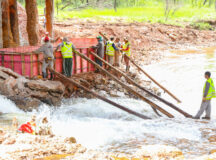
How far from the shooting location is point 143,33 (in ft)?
121

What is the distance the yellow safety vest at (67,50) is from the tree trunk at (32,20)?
16.4ft

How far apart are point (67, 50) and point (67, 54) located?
183 millimetres

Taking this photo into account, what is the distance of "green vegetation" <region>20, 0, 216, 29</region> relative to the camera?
47656 millimetres

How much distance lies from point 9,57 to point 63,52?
2.20 metres

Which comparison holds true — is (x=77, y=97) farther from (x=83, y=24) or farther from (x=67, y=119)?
(x=83, y=24)

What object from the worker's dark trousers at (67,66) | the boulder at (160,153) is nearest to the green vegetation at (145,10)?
the worker's dark trousers at (67,66)

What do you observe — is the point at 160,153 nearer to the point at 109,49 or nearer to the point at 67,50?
the point at 67,50

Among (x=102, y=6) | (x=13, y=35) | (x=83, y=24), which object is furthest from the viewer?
(x=102, y=6)

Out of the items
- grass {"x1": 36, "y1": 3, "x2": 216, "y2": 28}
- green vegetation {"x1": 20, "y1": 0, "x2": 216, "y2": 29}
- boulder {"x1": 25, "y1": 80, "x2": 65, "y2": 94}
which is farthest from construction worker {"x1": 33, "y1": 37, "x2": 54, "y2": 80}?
grass {"x1": 36, "y1": 3, "x2": 216, "y2": 28}

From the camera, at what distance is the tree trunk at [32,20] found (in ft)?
56.2

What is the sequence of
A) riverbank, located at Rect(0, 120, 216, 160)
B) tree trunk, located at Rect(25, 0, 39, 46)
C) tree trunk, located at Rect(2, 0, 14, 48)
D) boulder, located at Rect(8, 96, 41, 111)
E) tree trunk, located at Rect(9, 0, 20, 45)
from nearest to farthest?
riverbank, located at Rect(0, 120, 216, 160), boulder, located at Rect(8, 96, 41, 111), tree trunk, located at Rect(2, 0, 14, 48), tree trunk, located at Rect(25, 0, 39, 46), tree trunk, located at Rect(9, 0, 20, 45)

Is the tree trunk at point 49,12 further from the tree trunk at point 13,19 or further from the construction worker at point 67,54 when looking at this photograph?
the construction worker at point 67,54

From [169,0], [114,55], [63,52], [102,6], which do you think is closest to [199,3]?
[169,0]

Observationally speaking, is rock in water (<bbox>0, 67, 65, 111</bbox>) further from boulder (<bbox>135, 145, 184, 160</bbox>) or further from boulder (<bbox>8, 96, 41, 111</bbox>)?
boulder (<bbox>135, 145, 184, 160</bbox>)
